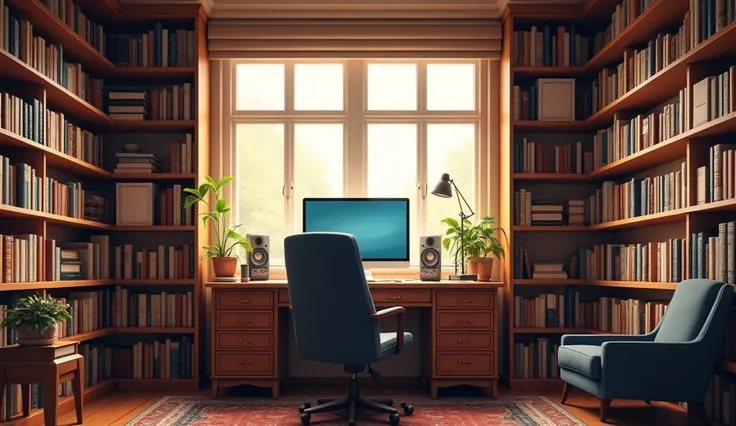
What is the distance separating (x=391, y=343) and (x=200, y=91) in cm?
236

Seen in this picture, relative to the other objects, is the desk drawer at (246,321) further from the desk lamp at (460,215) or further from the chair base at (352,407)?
the desk lamp at (460,215)

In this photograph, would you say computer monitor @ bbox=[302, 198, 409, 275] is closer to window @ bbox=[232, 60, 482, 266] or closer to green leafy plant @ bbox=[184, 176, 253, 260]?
window @ bbox=[232, 60, 482, 266]

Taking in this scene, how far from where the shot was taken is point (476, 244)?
5242 millimetres

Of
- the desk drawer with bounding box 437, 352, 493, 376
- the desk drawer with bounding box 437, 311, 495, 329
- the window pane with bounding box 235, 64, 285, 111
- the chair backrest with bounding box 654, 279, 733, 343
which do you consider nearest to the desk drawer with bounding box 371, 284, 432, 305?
the desk drawer with bounding box 437, 311, 495, 329

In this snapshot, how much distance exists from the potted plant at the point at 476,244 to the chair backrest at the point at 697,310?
1383 millimetres

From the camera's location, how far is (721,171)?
3582 mm

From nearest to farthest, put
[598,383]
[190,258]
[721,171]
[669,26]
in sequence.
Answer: [721,171] → [598,383] → [669,26] → [190,258]

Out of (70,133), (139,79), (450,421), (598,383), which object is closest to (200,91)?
(139,79)

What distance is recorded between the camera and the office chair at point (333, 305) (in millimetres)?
3908

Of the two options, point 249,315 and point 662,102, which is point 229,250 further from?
point 662,102

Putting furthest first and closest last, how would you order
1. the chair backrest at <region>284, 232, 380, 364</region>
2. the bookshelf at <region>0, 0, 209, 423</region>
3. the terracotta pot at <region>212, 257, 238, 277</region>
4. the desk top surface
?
the terracotta pot at <region>212, 257, 238, 277</region>, the desk top surface, the bookshelf at <region>0, 0, 209, 423</region>, the chair backrest at <region>284, 232, 380, 364</region>

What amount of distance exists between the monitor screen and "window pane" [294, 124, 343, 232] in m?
0.35

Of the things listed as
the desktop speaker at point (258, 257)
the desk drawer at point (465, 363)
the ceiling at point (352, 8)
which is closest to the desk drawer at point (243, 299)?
the desktop speaker at point (258, 257)

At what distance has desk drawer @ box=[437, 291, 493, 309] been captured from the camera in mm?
4895
